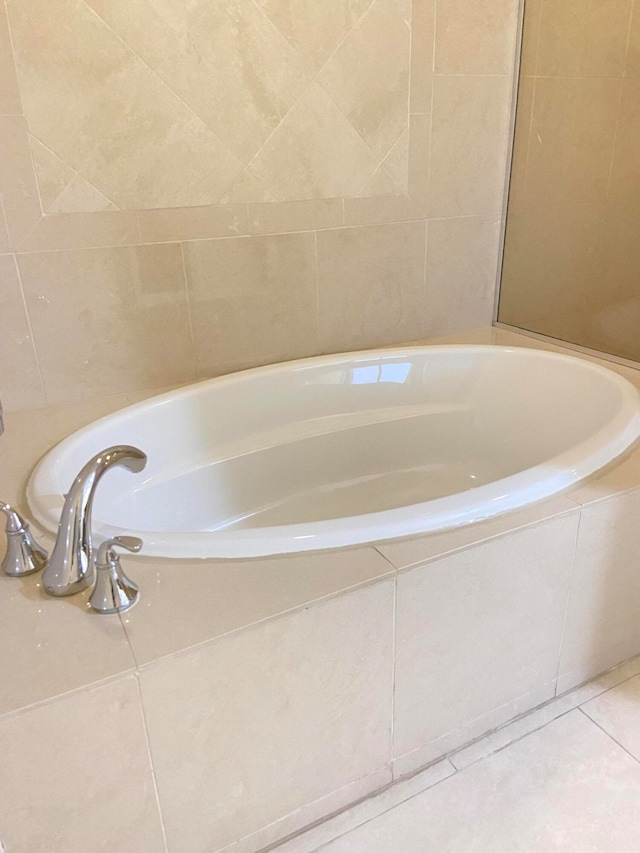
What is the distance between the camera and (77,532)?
898mm

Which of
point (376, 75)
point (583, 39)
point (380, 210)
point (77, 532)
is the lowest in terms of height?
point (77, 532)

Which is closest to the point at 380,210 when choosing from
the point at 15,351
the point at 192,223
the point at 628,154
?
the point at 192,223

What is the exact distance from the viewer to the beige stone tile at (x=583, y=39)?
1.90 metres

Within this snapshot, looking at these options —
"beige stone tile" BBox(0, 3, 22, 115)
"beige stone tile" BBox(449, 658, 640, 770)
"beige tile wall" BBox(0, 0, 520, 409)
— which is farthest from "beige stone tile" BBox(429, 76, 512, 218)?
"beige stone tile" BBox(449, 658, 640, 770)

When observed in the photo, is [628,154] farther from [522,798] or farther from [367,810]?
[367,810]

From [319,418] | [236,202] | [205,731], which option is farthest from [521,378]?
[205,731]

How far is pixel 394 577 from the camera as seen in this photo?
3.12 feet

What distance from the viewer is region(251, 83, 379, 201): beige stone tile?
172cm

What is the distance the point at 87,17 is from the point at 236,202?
54 centimetres

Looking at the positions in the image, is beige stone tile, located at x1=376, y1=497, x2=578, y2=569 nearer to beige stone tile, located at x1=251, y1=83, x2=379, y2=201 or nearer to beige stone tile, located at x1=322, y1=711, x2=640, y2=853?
beige stone tile, located at x1=322, y1=711, x2=640, y2=853

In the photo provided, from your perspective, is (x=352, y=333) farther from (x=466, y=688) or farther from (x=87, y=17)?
(x=466, y=688)

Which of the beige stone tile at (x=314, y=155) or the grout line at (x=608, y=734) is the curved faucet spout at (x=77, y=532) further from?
the beige stone tile at (x=314, y=155)

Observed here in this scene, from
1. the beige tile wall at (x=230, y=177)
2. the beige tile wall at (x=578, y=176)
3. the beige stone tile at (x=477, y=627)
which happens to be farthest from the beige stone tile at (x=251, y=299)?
the beige stone tile at (x=477, y=627)

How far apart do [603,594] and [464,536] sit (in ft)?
1.36
